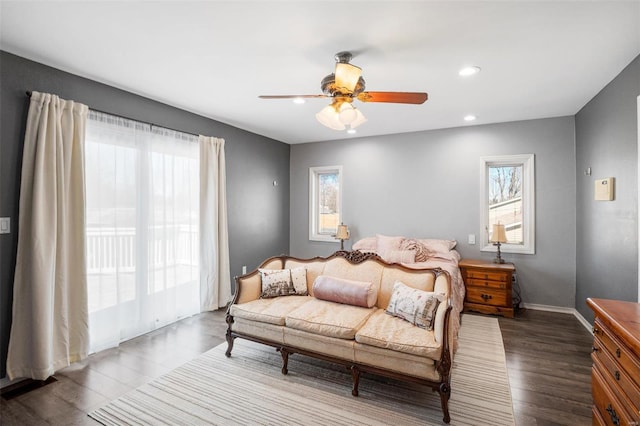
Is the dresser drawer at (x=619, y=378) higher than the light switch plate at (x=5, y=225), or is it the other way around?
A: the light switch plate at (x=5, y=225)

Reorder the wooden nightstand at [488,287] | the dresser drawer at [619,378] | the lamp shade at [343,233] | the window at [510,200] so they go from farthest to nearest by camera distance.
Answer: the lamp shade at [343,233] < the window at [510,200] < the wooden nightstand at [488,287] < the dresser drawer at [619,378]

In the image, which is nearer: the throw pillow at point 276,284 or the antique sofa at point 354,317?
the antique sofa at point 354,317

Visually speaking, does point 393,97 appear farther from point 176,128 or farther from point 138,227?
point 138,227

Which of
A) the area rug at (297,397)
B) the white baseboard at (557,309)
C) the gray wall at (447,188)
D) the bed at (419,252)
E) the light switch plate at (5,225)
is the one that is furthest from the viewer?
the gray wall at (447,188)

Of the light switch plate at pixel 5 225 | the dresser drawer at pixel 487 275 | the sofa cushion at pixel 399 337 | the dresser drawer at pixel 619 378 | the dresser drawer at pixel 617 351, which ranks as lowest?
the sofa cushion at pixel 399 337

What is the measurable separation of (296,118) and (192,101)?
1376 millimetres

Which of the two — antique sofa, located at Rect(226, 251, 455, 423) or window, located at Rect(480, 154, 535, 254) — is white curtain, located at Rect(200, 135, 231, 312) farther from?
window, located at Rect(480, 154, 535, 254)

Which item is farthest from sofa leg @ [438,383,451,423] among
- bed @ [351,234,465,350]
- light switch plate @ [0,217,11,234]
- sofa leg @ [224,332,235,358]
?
light switch plate @ [0,217,11,234]

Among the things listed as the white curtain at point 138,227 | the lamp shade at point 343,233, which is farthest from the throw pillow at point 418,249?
the white curtain at point 138,227

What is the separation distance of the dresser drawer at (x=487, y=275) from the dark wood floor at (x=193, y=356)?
545 mm

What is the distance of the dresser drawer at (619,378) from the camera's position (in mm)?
1284

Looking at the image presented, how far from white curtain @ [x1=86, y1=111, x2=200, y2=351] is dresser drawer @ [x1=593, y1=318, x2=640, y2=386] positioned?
155 inches

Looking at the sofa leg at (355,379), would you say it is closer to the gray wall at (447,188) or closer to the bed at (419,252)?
the bed at (419,252)

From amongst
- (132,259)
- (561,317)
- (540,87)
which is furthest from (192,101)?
(561,317)
